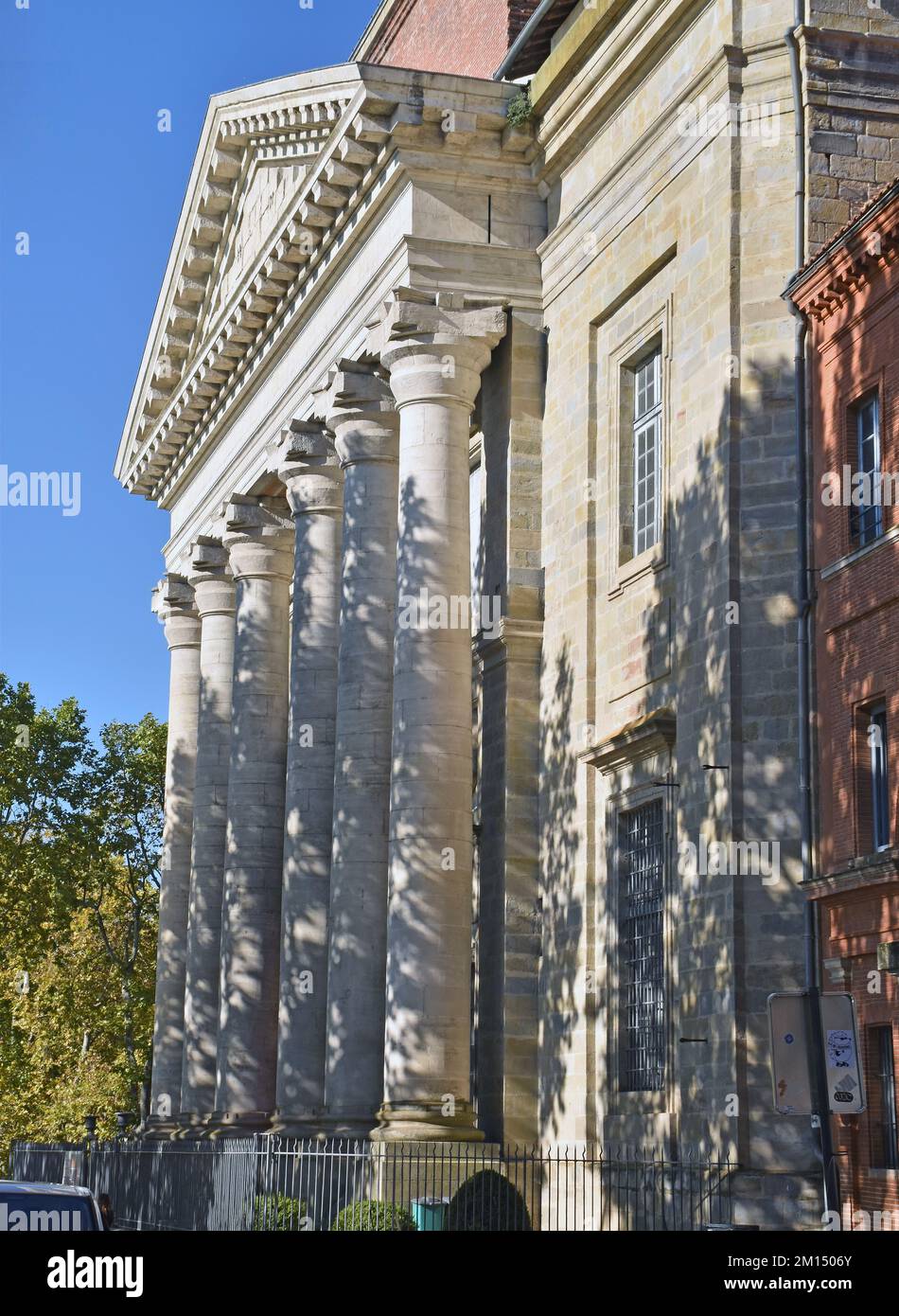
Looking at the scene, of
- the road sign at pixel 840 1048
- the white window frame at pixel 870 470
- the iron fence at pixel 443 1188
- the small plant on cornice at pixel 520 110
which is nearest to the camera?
the road sign at pixel 840 1048

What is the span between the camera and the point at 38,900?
55812 mm

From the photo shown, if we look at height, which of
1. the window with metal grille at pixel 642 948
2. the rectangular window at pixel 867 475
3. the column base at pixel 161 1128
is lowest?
the column base at pixel 161 1128

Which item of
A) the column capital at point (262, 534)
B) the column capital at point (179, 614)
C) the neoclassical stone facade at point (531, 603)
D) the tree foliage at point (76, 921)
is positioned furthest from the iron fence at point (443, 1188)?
the tree foliage at point (76, 921)

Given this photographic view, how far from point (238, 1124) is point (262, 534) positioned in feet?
36.6

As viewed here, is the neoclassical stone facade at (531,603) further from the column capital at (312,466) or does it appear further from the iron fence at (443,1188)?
the iron fence at (443,1188)

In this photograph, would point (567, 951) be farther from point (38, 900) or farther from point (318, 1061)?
point (38, 900)

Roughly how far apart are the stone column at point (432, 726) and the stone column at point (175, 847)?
1530cm

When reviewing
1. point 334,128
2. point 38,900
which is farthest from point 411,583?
point 38,900

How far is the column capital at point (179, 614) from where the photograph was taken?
43812 millimetres

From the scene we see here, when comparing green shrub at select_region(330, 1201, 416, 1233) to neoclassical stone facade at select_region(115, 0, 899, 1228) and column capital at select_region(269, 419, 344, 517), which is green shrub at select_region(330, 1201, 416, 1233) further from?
column capital at select_region(269, 419, 344, 517)

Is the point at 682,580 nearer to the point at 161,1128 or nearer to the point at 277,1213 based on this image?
the point at 277,1213

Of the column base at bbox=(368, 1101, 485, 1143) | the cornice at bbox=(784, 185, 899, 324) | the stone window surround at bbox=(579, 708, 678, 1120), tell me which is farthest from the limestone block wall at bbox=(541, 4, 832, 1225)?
the column base at bbox=(368, 1101, 485, 1143)

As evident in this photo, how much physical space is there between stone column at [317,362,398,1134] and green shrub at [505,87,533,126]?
14.8 feet
